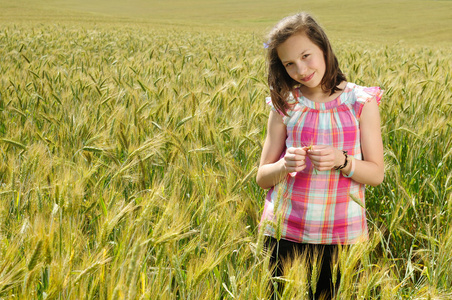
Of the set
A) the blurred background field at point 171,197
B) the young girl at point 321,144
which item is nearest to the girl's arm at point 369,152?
the young girl at point 321,144

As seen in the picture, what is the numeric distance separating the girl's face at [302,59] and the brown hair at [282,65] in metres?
0.02

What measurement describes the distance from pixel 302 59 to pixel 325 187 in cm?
49

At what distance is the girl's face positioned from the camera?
1.77 meters

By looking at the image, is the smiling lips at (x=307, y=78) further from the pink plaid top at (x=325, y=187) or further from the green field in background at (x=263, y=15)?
the green field in background at (x=263, y=15)

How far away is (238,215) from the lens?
5.03ft

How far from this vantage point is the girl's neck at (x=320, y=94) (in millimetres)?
1847

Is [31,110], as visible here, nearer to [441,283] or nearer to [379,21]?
[441,283]

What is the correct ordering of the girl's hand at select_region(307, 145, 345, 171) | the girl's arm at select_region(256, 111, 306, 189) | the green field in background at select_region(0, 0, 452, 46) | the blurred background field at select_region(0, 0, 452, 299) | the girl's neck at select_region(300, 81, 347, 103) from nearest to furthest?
the blurred background field at select_region(0, 0, 452, 299)
the girl's hand at select_region(307, 145, 345, 171)
the girl's arm at select_region(256, 111, 306, 189)
the girl's neck at select_region(300, 81, 347, 103)
the green field in background at select_region(0, 0, 452, 46)

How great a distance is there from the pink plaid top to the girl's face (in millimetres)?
105

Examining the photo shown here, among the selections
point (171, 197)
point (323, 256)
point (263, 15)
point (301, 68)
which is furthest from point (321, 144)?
point (263, 15)

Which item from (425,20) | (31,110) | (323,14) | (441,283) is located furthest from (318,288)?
(323,14)

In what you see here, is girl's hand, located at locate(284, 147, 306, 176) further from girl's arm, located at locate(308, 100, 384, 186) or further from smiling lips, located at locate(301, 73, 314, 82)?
smiling lips, located at locate(301, 73, 314, 82)

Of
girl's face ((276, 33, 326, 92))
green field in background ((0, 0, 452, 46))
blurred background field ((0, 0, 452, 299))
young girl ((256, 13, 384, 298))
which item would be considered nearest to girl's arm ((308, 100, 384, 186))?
young girl ((256, 13, 384, 298))

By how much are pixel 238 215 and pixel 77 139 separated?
3.99 ft
